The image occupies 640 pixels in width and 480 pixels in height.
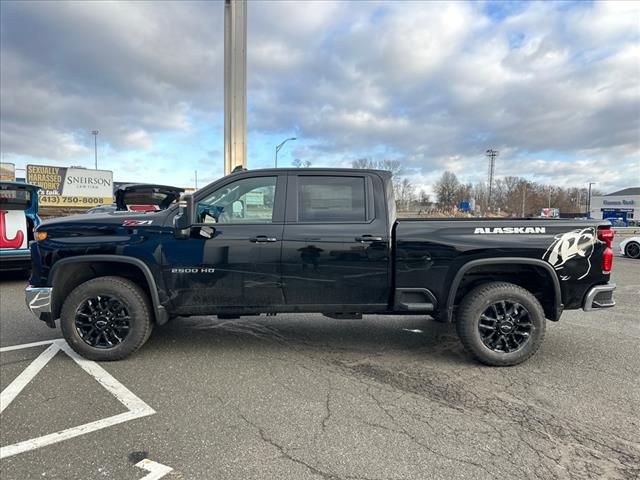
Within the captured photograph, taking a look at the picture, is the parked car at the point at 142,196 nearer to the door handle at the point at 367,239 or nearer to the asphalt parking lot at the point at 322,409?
the asphalt parking lot at the point at 322,409

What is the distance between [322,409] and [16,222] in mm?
7349

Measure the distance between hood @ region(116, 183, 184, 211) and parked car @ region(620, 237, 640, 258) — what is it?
48.2ft

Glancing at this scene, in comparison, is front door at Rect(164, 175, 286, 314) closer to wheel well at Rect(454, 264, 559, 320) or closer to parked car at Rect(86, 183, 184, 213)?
wheel well at Rect(454, 264, 559, 320)

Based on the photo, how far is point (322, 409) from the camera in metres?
3.26

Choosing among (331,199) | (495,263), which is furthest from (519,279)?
(331,199)

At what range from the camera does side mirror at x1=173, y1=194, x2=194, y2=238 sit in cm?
405

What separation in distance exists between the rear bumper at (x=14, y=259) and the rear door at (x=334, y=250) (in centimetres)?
619

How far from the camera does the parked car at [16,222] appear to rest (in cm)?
761

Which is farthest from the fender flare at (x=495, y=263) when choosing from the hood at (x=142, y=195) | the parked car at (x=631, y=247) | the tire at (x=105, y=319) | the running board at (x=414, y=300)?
the parked car at (x=631, y=247)

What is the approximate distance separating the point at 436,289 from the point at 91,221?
3.45m

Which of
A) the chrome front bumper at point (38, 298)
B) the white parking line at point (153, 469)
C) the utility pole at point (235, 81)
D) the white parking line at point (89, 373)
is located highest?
the utility pole at point (235, 81)

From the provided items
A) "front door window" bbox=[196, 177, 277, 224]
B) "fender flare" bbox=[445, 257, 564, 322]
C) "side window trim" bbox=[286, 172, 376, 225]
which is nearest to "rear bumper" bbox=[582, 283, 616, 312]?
"fender flare" bbox=[445, 257, 564, 322]

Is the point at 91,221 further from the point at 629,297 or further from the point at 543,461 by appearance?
the point at 629,297

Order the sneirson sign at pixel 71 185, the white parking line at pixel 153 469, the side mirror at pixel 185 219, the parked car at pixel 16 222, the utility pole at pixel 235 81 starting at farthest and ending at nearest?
the sneirson sign at pixel 71 185, the utility pole at pixel 235 81, the parked car at pixel 16 222, the side mirror at pixel 185 219, the white parking line at pixel 153 469
